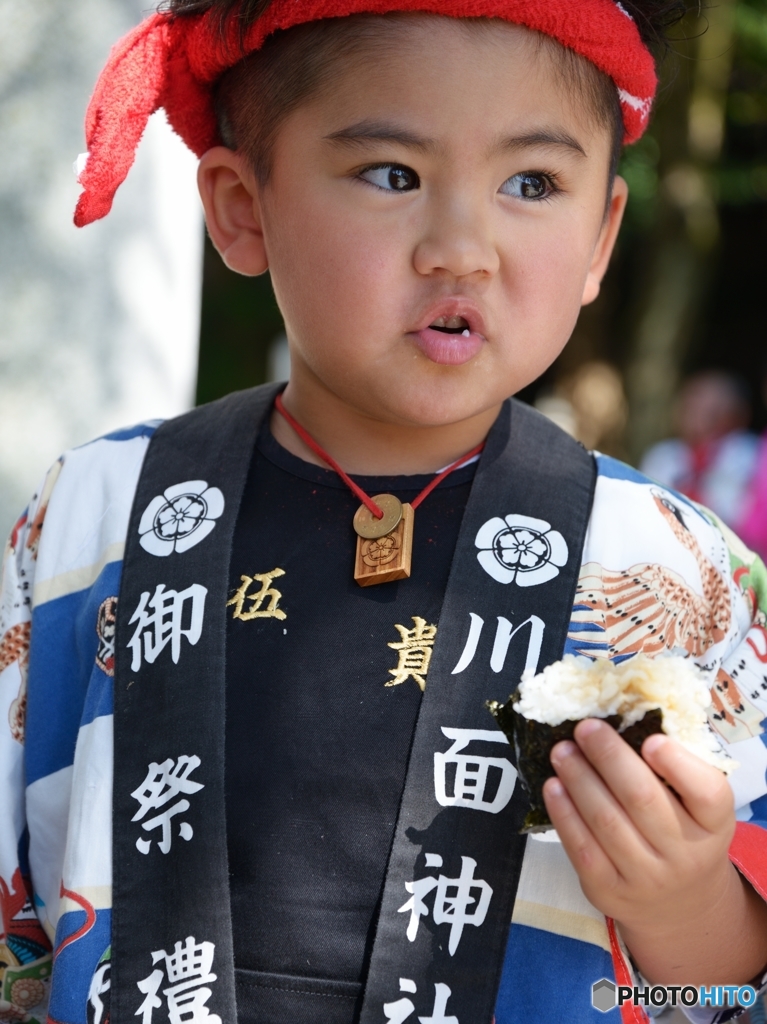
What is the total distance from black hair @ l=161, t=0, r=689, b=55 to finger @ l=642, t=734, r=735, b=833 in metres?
1.10

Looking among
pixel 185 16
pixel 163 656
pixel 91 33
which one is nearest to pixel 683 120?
pixel 91 33

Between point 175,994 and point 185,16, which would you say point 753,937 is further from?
point 185,16

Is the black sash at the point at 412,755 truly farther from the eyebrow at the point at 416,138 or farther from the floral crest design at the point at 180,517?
the eyebrow at the point at 416,138

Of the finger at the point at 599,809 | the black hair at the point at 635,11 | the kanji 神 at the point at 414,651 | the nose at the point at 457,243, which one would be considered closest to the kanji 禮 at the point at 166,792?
the kanji 神 at the point at 414,651

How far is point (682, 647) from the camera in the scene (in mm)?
1808

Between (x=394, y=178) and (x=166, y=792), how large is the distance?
0.97m

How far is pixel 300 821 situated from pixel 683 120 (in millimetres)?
7021

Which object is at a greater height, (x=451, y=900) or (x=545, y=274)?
(x=545, y=274)

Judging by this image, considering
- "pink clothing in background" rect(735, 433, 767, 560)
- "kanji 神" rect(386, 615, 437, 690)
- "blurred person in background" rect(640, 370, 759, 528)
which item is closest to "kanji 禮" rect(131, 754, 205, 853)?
"kanji 神" rect(386, 615, 437, 690)

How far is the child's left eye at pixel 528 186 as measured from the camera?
1741mm

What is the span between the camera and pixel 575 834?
144 centimetres

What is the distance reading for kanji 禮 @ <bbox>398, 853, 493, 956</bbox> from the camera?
161 cm
